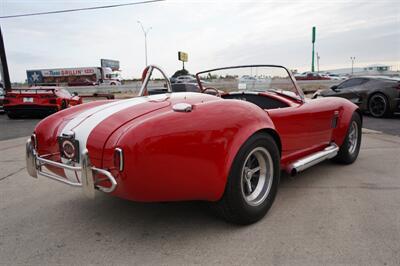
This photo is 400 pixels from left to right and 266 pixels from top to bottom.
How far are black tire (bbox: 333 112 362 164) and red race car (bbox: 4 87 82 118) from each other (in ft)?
27.1

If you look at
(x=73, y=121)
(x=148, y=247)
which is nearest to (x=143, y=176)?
(x=148, y=247)

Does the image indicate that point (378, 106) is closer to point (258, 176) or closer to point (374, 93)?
point (374, 93)

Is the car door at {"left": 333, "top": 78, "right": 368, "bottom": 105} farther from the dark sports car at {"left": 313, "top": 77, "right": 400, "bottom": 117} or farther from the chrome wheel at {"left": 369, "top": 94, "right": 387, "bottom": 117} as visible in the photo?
the chrome wheel at {"left": 369, "top": 94, "right": 387, "bottom": 117}

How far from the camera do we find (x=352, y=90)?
9555mm

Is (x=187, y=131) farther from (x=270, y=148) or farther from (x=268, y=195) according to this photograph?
(x=268, y=195)

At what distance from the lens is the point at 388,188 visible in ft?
10.8

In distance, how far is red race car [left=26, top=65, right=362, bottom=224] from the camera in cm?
200

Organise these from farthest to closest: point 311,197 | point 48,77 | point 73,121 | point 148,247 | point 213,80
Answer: point 48,77 → point 213,80 → point 311,197 → point 73,121 → point 148,247

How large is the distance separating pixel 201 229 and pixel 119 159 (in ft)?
3.02

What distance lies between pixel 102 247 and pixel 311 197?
6.39ft

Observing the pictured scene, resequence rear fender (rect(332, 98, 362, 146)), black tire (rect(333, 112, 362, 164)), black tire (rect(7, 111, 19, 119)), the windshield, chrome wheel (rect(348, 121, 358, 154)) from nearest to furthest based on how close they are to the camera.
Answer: the windshield, rear fender (rect(332, 98, 362, 146)), black tire (rect(333, 112, 362, 164)), chrome wheel (rect(348, 121, 358, 154)), black tire (rect(7, 111, 19, 119))

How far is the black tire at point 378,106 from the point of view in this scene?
8820 millimetres

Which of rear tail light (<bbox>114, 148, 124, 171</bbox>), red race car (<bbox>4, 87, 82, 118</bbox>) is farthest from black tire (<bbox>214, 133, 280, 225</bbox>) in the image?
red race car (<bbox>4, 87, 82, 118</bbox>)

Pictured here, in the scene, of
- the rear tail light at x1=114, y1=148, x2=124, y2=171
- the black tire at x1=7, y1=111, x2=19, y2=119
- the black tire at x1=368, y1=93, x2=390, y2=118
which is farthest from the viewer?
the black tire at x1=7, y1=111, x2=19, y2=119
